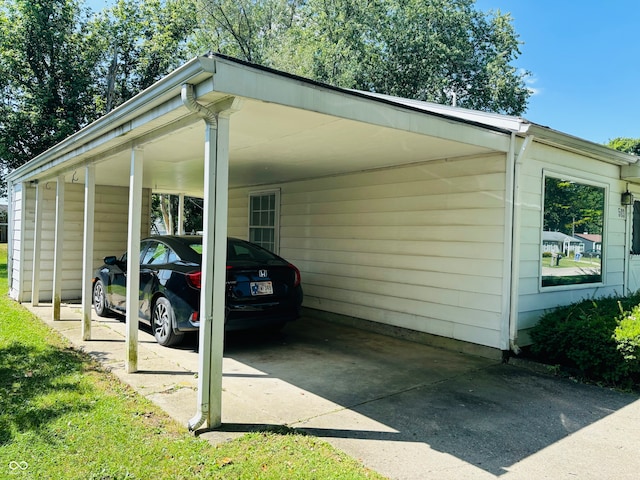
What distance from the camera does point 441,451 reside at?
3.04 m

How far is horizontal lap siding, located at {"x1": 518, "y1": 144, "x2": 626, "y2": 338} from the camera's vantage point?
540 centimetres

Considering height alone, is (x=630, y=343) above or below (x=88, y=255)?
below

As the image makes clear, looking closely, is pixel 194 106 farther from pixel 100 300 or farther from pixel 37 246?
pixel 37 246

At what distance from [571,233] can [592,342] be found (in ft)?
6.42

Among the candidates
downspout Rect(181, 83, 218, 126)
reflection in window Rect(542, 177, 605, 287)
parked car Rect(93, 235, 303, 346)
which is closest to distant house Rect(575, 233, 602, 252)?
reflection in window Rect(542, 177, 605, 287)

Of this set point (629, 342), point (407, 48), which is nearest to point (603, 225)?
point (629, 342)

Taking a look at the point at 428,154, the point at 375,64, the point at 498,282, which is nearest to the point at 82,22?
the point at 375,64

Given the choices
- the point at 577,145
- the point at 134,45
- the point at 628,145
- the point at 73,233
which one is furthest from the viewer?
the point at 628,145

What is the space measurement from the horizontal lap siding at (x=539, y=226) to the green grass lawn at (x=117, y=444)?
3.55m

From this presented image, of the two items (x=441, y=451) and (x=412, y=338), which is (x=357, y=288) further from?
(x=441, y=451)

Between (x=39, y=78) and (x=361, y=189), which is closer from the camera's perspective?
(x=361, y=189)

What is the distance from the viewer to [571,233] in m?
6.06

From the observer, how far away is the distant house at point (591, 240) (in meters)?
6.26

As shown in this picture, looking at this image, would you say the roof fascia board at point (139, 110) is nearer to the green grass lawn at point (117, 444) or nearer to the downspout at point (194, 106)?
the downspout at point (194, 106)
